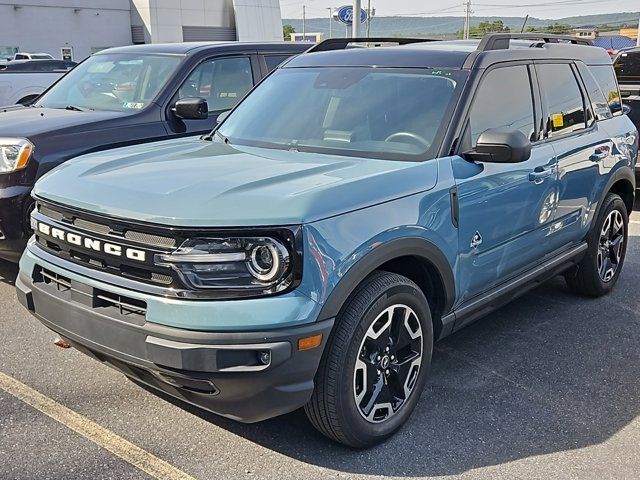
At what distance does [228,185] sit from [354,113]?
120 centimetres

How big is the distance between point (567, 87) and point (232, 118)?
2300 mm

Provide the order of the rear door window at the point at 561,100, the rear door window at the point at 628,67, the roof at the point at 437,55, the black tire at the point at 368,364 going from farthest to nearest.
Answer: the rear door window at the point at 628,67
the rear door window at the point at 561,100
the roof at the point at 437,55
the black tire at the point at 368,364

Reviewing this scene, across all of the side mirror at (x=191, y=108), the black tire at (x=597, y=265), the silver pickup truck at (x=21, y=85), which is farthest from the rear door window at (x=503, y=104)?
the silver pickup truck at (x=21, y=85)

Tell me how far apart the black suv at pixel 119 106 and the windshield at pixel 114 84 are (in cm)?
1

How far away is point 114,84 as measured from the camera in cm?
636

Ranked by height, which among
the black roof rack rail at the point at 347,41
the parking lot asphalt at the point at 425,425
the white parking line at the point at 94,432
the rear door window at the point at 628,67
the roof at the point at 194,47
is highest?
the black roof rack rail at the point at 347,41

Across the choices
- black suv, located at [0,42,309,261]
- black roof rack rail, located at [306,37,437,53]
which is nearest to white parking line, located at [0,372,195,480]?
black suv, located at [0,42,309,261]

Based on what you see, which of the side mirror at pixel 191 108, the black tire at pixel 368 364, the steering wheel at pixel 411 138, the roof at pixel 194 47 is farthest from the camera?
the roof at pixel 194 47

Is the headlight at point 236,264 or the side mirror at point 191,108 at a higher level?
the side mirror at point 191,108

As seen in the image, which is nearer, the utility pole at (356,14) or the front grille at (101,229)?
the front grille at (101,229)

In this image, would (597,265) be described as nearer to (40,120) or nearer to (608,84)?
(608,84)

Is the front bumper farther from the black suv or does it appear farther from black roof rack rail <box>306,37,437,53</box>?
black roof rack rail <box>306,37,437,53</box>

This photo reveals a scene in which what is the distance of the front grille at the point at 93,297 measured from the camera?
287cm

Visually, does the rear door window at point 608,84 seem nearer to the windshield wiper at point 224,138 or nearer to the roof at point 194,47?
the windshield wiper at point 224,138
